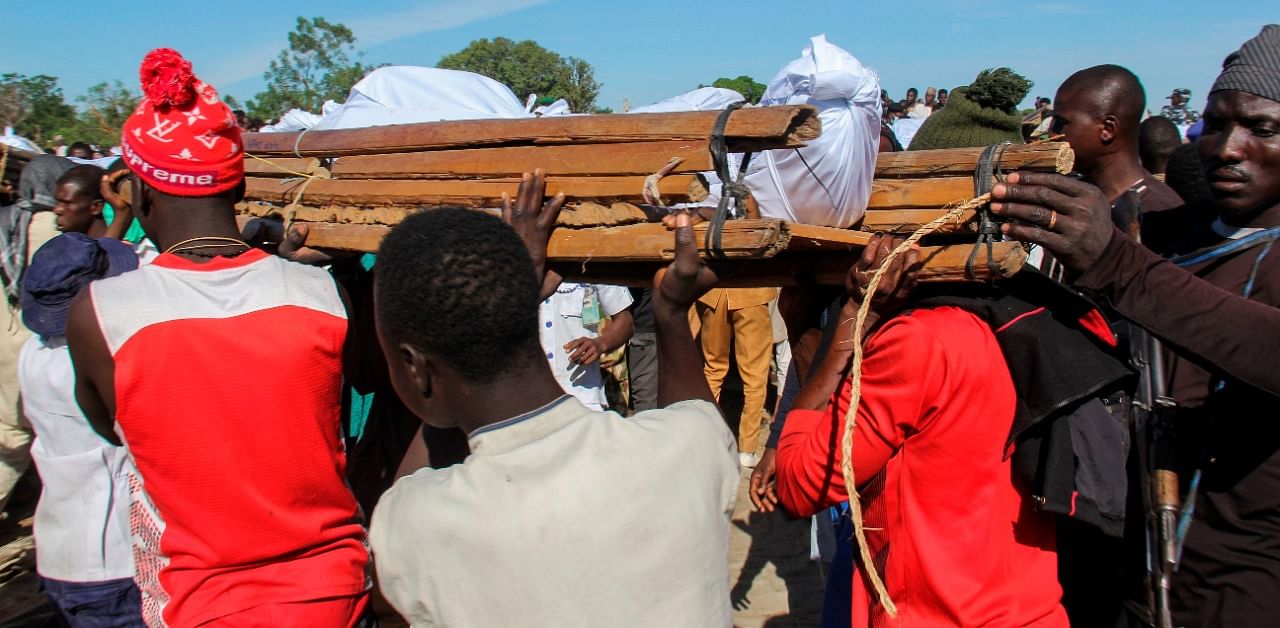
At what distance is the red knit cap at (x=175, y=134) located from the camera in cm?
205

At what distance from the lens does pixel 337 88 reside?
28.9m

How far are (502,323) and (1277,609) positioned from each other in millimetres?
1921

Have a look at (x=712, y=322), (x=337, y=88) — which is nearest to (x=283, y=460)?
(x=712, y=322)

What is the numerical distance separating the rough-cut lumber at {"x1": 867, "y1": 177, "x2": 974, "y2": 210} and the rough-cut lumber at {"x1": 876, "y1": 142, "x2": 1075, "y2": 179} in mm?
25

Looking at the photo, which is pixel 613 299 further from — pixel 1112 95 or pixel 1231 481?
pixel 1231 481

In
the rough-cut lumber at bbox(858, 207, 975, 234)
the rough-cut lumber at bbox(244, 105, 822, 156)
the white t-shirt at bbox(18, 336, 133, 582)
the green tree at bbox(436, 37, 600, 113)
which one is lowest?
the white t-shirt at bbox(18, 336, 133, 582)

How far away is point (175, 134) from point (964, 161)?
6.07 ft

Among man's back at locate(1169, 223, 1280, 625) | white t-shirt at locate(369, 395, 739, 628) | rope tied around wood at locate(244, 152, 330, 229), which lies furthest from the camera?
rope tied around wood at locate(244, 152, 330, 229)

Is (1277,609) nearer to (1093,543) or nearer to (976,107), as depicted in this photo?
(1093,543)

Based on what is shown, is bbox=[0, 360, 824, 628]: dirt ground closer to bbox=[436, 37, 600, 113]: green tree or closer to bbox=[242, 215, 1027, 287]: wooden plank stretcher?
bbox=[242, 215, 1027, 287]: wooden plank stretcher

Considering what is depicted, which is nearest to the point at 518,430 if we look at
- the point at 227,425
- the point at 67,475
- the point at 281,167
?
the point at 227,425

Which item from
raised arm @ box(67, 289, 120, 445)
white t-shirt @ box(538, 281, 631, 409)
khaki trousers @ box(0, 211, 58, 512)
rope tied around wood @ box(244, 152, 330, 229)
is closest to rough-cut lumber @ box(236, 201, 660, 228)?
rope tied around wood @ box(244, 152, 330, 229)

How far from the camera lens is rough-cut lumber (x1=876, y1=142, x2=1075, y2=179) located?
1.84 meters

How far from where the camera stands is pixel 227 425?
1993 mm
